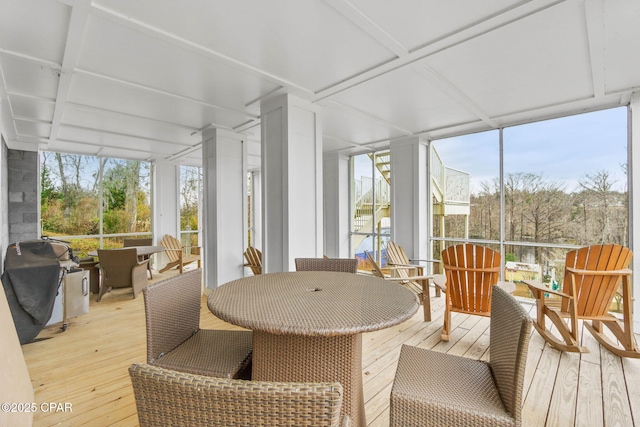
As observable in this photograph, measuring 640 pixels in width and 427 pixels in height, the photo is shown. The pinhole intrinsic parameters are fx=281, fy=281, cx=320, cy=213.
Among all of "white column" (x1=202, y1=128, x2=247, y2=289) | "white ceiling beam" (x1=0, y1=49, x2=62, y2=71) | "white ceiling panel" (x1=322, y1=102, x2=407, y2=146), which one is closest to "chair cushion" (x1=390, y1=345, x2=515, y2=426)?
"white ceiling panel" (x1=322, y1=102, x2=407, y2=146)

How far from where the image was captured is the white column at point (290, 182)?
313 centimetres

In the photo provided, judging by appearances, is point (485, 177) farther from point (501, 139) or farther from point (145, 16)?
point (145, 16)

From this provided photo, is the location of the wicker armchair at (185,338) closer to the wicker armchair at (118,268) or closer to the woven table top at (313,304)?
the woven table top at (313,304)

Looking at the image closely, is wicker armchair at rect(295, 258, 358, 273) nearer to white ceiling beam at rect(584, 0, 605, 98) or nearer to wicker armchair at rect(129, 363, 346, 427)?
wicker armchair at rect(129, 363, 346, 427)

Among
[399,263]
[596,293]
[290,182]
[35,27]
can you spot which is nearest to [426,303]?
[399,263]

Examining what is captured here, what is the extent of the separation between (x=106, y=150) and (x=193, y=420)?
6726 mm

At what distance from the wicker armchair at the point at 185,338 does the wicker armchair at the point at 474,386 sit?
79 centimetres

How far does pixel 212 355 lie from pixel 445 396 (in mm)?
1110

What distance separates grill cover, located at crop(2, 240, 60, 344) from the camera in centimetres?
254

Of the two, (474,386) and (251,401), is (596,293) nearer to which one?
(474,386)

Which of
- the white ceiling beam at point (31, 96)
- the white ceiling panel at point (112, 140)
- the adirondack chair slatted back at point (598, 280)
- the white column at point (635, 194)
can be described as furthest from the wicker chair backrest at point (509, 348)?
the white ceiling panel at point (112, 140)

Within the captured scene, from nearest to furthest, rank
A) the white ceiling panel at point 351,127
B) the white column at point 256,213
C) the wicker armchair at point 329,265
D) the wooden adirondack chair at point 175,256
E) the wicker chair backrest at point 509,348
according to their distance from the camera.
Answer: the wicker chair backrest at point 509,348
the wicker armchair at point 329,265
the white ceiling panel at point 351,127
the wooden adirondack chair at point 175,256
the white column at point 256,213

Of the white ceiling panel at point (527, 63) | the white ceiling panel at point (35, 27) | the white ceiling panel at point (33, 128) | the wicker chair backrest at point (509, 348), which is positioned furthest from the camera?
the white ceiling panel at point (33, 128)

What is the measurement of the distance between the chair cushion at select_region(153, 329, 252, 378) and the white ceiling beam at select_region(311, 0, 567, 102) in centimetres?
241
